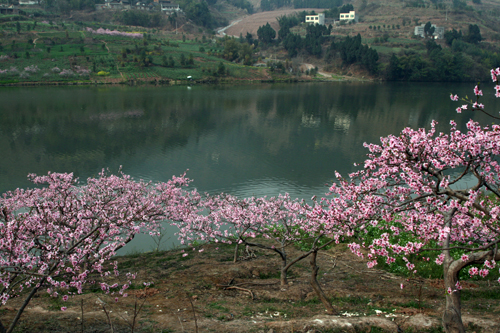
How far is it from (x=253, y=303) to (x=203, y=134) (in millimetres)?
27893

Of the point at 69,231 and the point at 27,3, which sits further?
the point at 27,3

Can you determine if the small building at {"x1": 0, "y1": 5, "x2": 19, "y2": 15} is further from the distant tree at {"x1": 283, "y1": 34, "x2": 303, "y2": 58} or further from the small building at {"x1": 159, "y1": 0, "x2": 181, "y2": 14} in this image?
the distant tree at {"x1": 283, "y1": 34, "x2": 303, "y2": 58}

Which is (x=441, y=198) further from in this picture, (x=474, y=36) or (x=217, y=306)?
(x=474, y=36)

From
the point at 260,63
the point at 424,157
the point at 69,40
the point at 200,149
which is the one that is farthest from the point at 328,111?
the point at 69,40

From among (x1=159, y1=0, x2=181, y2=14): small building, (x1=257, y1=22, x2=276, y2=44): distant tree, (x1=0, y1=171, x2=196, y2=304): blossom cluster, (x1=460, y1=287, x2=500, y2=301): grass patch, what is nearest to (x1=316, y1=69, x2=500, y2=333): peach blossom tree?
(x1=460, y1=287, x2=500, y2=301): grass patch

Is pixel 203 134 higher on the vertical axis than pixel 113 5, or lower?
lower

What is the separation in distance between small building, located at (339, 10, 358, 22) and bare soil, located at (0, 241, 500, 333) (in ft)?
605

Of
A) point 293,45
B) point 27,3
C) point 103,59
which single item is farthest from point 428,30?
point 27,3

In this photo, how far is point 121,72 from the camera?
278 ft

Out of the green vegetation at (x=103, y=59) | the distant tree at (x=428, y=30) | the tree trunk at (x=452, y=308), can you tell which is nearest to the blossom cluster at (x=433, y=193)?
the tree trunk at (x=452, y=308)

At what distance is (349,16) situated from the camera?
18062cm

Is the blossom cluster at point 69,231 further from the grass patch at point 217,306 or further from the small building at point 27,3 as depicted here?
the small building at point 27,3

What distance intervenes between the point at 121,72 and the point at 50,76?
45.8 ft

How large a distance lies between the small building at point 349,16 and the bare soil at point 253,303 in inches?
7260
